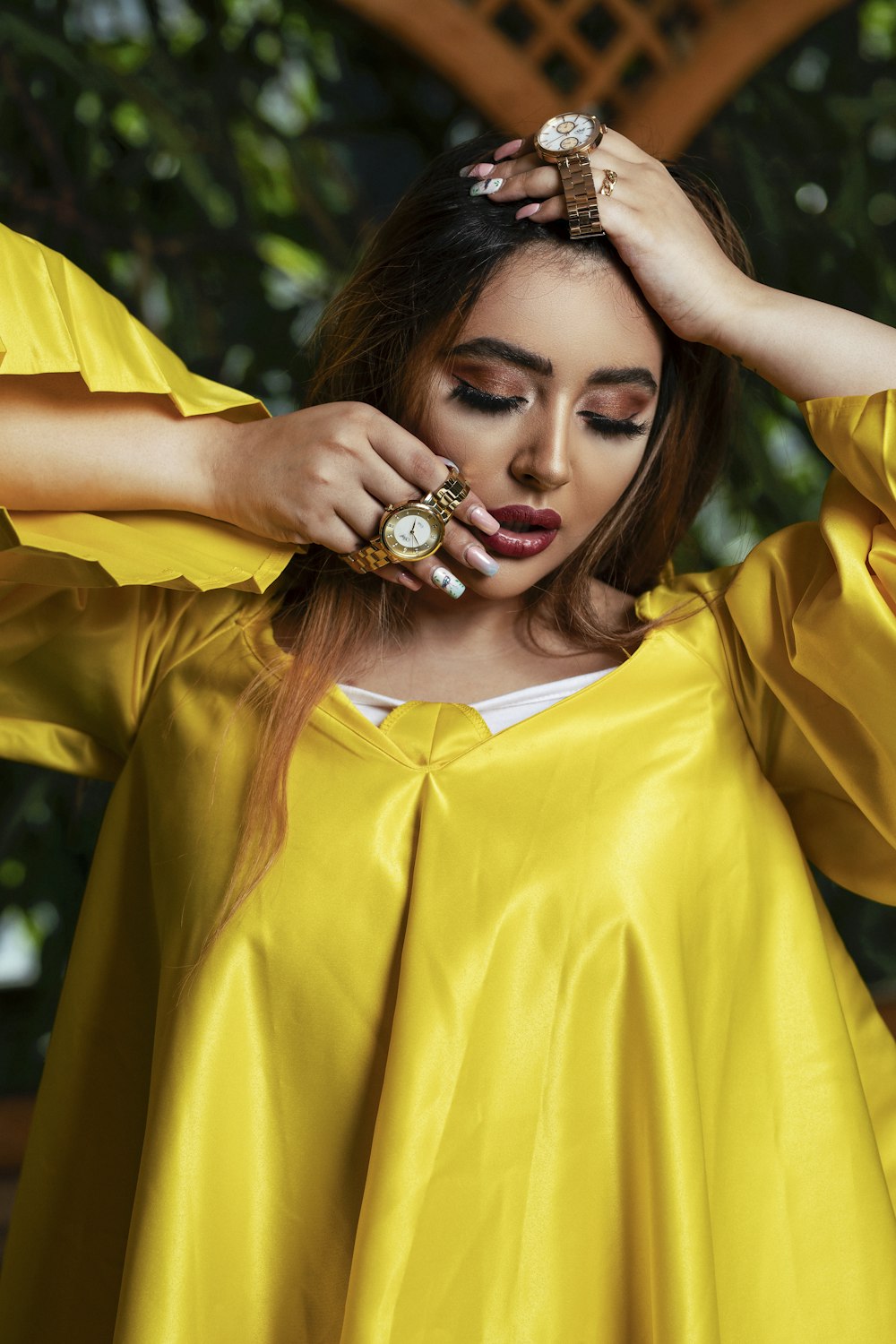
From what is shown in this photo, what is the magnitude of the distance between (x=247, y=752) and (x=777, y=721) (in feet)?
1.39

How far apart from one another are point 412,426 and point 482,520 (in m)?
0.11

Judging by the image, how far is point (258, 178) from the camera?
6.43 feet

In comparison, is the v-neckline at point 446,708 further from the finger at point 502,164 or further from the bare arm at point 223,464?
the finger at point 502,164

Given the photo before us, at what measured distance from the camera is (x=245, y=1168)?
968mm

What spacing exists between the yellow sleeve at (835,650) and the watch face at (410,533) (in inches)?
9.9

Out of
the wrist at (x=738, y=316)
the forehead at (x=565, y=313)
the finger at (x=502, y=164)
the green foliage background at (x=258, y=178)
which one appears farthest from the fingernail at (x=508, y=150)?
the green foliage background at (x=258, y=178)

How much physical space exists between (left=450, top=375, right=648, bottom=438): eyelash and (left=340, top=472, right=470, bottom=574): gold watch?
0.06m

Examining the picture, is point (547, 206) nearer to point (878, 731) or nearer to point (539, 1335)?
point (878, 731)

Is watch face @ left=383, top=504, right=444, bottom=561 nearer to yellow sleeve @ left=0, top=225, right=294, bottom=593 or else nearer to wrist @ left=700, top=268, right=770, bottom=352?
yellow sleeve @ left=0, top=225, right=294, bottom=593

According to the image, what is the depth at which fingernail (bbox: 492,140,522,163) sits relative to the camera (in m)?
1.03

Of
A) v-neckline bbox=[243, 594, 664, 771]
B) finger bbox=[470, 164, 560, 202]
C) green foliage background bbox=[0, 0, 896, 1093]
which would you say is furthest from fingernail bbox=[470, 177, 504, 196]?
green foliage background bbox=[0, 0, 896, 1093]

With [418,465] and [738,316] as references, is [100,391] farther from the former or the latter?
[738,316]

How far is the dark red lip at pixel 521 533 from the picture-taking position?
989 mm

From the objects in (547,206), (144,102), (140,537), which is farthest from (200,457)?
(144,102)
